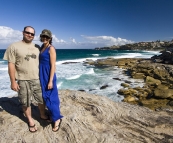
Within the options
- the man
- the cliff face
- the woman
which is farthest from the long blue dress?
the cliff face

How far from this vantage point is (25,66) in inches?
141

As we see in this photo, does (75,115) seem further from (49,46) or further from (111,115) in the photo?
(49,46)

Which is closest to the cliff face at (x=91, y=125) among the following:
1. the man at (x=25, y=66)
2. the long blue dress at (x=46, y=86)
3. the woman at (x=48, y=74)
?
the woman at (x=48, y=74)

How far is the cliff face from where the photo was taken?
3.77 metres

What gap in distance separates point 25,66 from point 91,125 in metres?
2.11

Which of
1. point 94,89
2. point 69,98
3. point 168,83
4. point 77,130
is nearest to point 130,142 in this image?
point 77,130

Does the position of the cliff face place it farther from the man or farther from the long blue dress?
the man

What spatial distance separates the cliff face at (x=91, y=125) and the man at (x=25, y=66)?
2.47 feet

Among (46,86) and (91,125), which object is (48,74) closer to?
(46,86)

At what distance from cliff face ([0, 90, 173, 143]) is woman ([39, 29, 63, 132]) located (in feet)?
1.14

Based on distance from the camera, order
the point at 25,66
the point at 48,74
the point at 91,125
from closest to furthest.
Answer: the point at 25,66 < the point at 48,74 < the point at 91,125

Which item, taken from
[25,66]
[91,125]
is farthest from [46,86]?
[91,125]

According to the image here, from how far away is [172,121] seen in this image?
182 inches

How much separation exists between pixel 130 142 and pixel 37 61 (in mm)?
2686
